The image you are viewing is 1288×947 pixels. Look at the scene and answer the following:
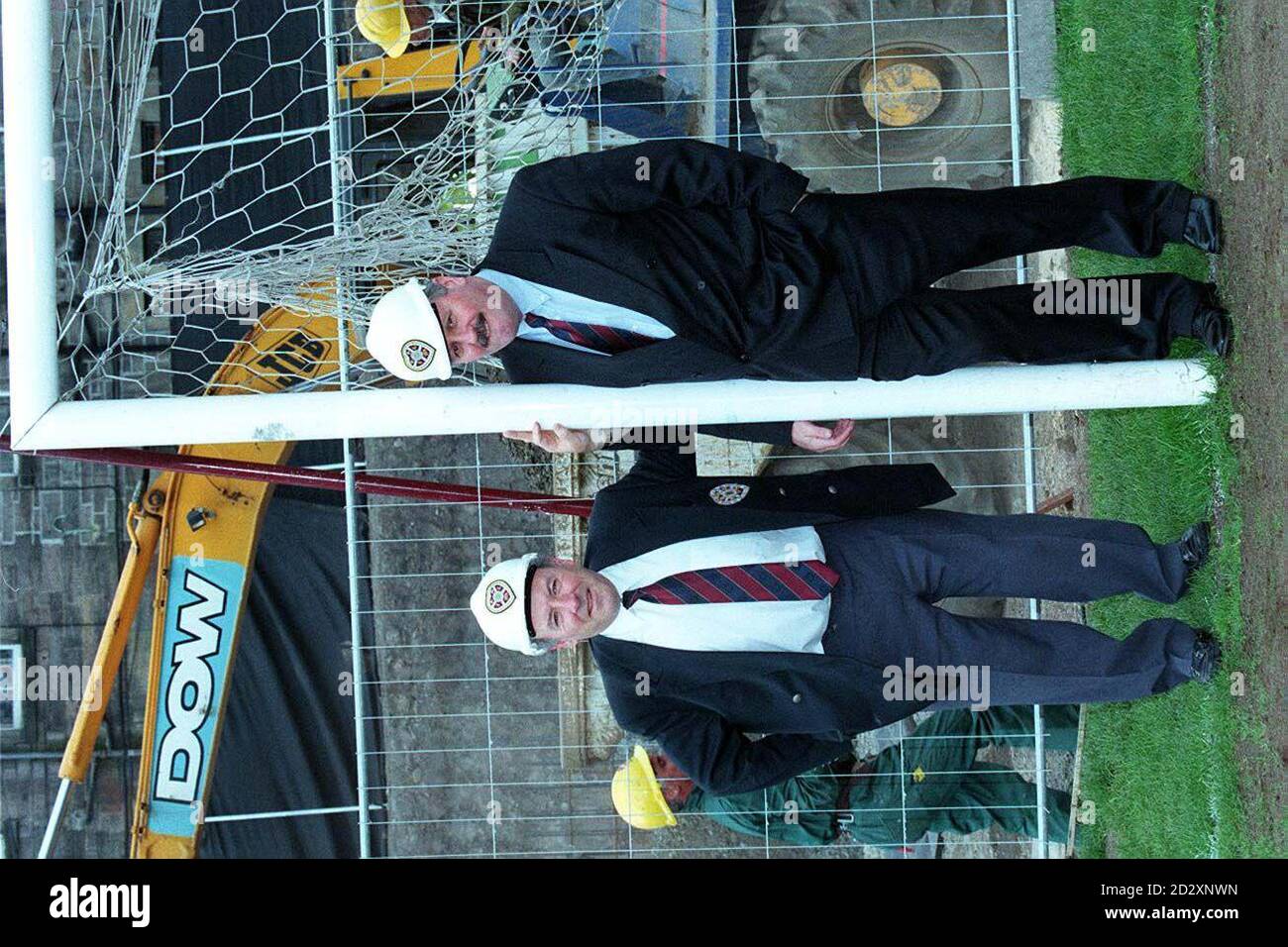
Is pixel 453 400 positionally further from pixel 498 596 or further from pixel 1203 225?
pixel 1203 225

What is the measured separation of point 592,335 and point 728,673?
1.03m

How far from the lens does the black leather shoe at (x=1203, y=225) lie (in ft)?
12.9

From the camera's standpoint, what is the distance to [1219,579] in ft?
13.3

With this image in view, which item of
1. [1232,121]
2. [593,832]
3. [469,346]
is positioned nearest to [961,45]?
[1232,121]

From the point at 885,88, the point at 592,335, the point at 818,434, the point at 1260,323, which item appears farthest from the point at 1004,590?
the point at 885,88

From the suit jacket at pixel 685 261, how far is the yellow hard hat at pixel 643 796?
2.76 meters

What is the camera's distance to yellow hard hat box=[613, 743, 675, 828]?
20.0ft

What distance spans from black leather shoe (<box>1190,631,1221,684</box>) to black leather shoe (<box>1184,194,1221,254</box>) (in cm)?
112

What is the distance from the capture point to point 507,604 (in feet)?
12.4

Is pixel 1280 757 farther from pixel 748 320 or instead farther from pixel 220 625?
pixel 220 625

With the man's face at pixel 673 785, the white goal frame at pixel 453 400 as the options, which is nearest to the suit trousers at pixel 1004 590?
the white goal frame at pixel 453 400

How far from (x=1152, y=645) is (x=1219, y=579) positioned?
28 centimetres

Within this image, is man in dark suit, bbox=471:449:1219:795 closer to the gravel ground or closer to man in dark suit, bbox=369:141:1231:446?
the gravel ground

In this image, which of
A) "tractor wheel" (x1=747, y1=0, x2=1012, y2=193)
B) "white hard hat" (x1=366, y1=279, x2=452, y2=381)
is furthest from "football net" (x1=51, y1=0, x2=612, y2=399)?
"tractor wheel" (x1=747, y1=0, x2=1012, y2=193)
